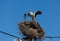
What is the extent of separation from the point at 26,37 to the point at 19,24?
0.48 meters

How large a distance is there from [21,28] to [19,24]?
0.15 meters

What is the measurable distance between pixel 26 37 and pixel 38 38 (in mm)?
410

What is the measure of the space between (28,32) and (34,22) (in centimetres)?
40

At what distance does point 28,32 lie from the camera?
13391mm

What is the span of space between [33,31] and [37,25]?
0.81ft

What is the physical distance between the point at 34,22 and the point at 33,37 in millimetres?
488

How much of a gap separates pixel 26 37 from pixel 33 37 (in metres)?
0.26

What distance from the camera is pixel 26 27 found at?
13484 mm

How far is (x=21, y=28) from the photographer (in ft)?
44.0

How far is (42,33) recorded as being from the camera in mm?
13539

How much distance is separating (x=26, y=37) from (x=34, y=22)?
1.89ft

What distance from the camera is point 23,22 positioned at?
1352 centimetres

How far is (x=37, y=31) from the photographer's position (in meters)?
13.5

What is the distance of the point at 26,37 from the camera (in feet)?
43.8
